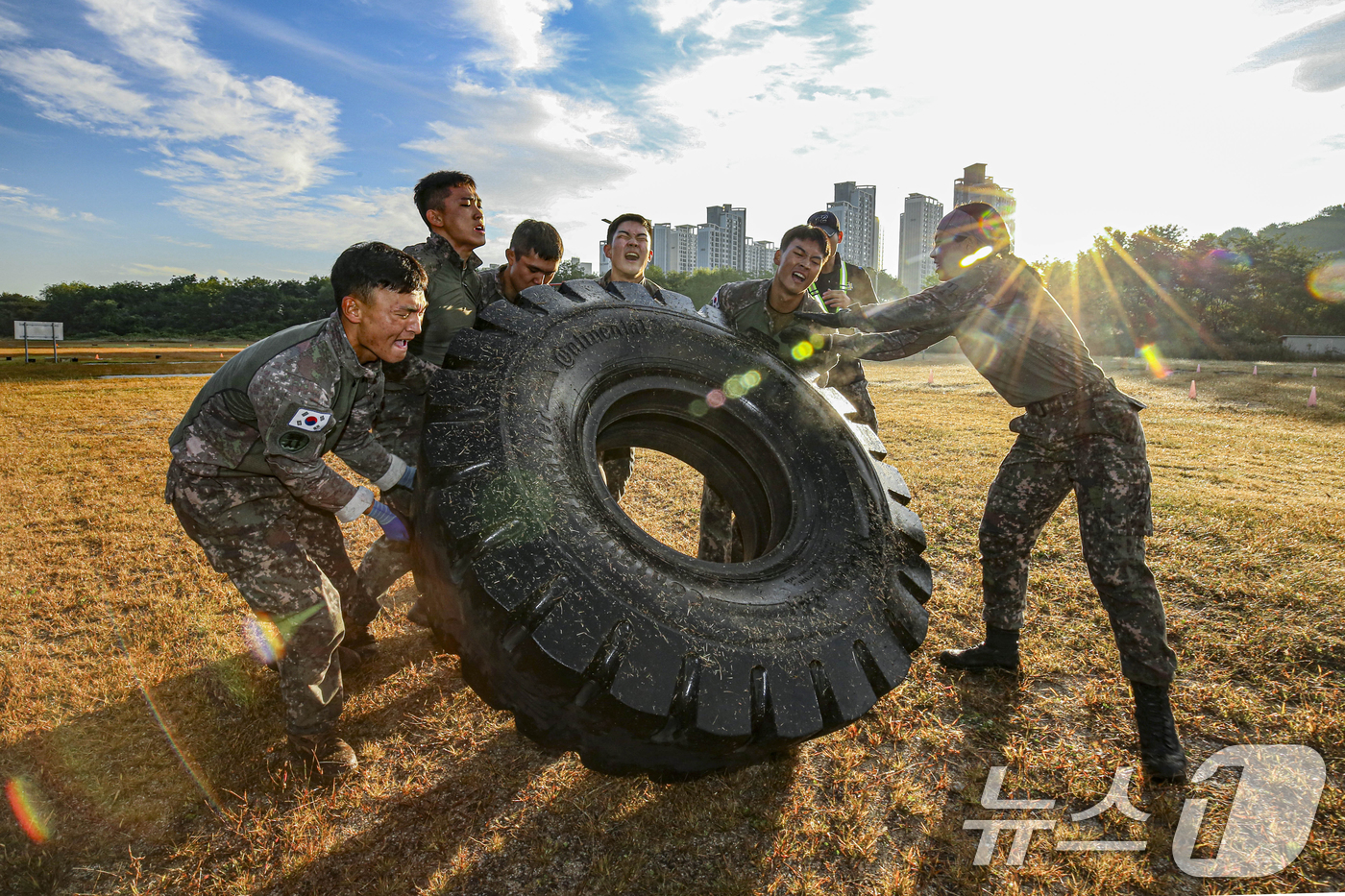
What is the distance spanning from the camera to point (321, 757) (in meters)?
2.65

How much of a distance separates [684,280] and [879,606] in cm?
6314

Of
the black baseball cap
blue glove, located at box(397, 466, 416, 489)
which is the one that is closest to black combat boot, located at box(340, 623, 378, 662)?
blue glove, located at box(397, 466, 416, 489)

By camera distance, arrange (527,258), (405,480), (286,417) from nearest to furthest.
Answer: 1. (286,417)
2. (405,480)
3. (527,258)

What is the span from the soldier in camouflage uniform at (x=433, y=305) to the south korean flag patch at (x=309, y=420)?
1040mm

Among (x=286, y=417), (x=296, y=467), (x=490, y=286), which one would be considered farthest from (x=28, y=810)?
(x=490, y=286)

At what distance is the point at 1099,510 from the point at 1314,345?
1791 inches

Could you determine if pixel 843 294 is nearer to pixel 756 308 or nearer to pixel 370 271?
pixel 756 308

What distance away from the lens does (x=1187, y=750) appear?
9.72ft

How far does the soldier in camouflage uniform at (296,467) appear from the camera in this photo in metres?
2.49

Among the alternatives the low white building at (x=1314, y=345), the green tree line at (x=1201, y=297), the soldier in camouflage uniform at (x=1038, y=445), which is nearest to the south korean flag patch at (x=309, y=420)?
the soldier in camouflage uniform at (x=1038, y=445)

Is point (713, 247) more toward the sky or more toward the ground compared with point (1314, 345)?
more toward the sky

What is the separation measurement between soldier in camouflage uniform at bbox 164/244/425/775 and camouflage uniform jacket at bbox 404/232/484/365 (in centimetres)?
85

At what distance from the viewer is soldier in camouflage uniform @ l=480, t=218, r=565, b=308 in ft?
12.7

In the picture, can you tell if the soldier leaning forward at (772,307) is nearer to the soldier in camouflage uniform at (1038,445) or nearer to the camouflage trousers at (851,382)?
the camouflage trousers at (851,382)
